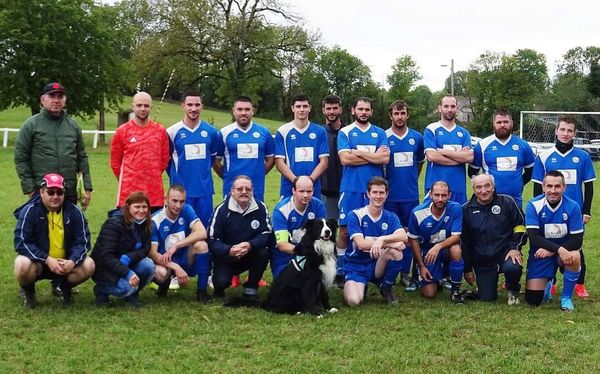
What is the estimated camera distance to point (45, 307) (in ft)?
17.0

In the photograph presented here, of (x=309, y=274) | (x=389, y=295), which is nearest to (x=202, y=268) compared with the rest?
(x=309, y=274)

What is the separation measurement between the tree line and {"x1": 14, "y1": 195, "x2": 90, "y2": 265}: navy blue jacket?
17.0ft

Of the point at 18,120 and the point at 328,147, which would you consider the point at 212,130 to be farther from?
the point at 18,120

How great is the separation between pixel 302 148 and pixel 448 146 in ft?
4.81

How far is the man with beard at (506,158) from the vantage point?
20.1 ft

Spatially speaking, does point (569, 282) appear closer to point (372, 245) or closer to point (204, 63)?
point (372, 245)

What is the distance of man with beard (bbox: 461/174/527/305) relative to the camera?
5699 millimetres

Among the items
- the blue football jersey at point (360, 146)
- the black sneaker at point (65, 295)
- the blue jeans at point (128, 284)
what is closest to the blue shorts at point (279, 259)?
the blue football jersey at point (360, 146)

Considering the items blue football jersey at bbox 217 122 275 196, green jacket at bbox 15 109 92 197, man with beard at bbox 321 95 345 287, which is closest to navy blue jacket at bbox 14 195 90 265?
green jacket at bbox 15 109 92 197

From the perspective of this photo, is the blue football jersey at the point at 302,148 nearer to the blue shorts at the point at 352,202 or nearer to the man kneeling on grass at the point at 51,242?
the blue shorts at the point at 352,202

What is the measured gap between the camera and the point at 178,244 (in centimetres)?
557

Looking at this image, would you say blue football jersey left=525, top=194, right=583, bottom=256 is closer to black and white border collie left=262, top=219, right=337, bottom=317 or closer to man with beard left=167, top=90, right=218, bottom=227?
black and white border collie left=262, top=219, right=337, bottom=317

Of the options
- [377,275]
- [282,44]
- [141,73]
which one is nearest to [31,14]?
[141,73]

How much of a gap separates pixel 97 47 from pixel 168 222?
22.3m
